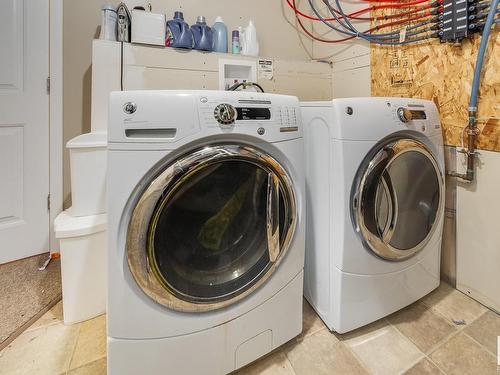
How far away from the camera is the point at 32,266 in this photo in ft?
5.12

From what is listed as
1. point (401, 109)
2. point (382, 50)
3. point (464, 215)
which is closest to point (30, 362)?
point (401, 109)

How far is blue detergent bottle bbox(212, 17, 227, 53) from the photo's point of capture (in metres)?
1.77

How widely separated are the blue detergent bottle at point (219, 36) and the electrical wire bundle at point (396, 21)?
2.57ft

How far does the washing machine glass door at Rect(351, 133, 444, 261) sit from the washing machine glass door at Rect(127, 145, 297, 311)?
307 millimetres

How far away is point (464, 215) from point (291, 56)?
1.72 m

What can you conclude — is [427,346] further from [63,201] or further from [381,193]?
[63,201]

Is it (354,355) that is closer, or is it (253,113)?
(253,113)

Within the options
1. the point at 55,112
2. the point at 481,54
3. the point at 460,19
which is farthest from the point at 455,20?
the point at 55,112

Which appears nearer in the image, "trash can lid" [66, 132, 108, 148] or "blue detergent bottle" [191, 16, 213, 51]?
"trash can lid" [66, 132, 108, 148]

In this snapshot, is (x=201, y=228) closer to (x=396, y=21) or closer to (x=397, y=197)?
(x=397, y=197)

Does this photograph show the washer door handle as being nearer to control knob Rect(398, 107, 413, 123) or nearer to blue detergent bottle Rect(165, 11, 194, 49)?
control knob Rect(398, 107, 413, 123)

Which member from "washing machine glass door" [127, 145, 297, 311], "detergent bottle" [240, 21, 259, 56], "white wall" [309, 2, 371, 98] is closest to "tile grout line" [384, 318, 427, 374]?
"washing machine glass door" [127, 145, 297, 311]

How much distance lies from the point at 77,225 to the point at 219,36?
1451 mm

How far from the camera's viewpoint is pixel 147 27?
60.0 inches
